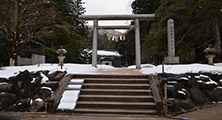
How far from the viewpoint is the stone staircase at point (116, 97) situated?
165 inches

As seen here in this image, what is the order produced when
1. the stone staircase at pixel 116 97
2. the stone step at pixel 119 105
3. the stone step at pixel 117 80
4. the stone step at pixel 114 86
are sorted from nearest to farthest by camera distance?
the stone staircase at pixel 116 97 → the stone step at pixel 119 105 → the stone step at pixel 114 86 → the stone step at pixel 117 80

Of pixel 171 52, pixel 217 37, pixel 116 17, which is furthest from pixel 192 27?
pixel 116 17

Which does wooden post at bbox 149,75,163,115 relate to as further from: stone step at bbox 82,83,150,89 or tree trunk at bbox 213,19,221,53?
tree trunk at bbox 213,19,221,53

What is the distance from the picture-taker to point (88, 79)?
5625 millimetres

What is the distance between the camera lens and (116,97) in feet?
15.2

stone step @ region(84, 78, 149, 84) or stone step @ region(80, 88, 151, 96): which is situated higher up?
stone step @ region(84, 78, 149, 84)

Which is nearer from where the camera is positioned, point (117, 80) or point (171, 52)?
point (117, 80)

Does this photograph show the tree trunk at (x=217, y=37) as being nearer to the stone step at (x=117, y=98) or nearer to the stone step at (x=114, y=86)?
the stone step at (x=114, y=86)

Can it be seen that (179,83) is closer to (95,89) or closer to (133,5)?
(95,89)

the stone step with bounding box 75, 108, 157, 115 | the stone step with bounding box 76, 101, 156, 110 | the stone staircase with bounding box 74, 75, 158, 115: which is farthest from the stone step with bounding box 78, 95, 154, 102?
the stone step with bounding box 75, 108, 157, 115

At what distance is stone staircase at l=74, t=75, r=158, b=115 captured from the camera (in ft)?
13.8

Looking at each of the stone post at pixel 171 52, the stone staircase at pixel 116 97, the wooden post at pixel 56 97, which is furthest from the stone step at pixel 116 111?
the stone post at pixel 171 52

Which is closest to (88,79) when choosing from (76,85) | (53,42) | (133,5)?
(76,85)

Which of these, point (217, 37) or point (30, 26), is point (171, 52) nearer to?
point (217, 37)
